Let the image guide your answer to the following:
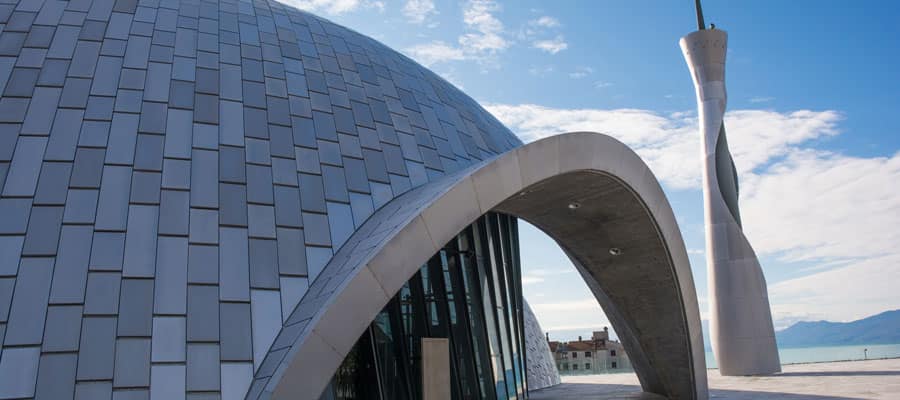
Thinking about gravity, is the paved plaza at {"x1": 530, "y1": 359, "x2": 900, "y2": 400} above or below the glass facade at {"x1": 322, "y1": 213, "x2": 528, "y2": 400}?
below

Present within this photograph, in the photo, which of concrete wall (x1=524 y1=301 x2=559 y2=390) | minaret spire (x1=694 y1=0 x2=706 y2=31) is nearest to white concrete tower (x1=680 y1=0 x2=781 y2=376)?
minaret spire (x1=694 y1=0 x2=706 y2=31)

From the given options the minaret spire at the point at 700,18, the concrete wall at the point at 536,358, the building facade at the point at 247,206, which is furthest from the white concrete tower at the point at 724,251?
the building facade at the point at 247,206

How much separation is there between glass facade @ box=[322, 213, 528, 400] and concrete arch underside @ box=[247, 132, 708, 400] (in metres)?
1.69

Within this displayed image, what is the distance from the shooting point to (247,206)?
14.6m

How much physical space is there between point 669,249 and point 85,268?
16897mm

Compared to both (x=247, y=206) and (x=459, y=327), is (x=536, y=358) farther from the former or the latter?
(x=247, y=206)

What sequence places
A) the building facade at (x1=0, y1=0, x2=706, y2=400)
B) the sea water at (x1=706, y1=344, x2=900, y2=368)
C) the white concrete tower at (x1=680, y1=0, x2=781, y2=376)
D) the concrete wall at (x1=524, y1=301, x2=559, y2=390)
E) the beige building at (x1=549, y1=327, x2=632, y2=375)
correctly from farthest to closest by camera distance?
the sea water at (x1=706, y1=344, x2=900, y2=368) < the beige building at (x1=549, y1=327, x2=632, y2=375) < the white concrete tower at (x1=680, y1=0, x2=781, y2=376) < the concrete wall at (x1=524, y1=301, x2=559, y2=390) < the building facade at (x1=0, y1=0, x2=706, y2=400)

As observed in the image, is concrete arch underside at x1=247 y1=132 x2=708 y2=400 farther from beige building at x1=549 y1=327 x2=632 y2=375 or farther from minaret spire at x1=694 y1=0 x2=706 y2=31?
minaret spire at x1=694 y1=0 x2=706 y2=31

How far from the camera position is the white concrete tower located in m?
39.5

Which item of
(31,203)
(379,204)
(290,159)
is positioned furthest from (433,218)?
(31,203)

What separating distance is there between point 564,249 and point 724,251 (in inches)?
768

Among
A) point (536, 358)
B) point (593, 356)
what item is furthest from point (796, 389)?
point (593, 356)

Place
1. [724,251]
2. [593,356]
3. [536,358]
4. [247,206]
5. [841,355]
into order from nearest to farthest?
[247,206]
[536,358]
[724,251]
[841,355]
[593,356]

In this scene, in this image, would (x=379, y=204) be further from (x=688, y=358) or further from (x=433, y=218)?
(x=688, y=358)
